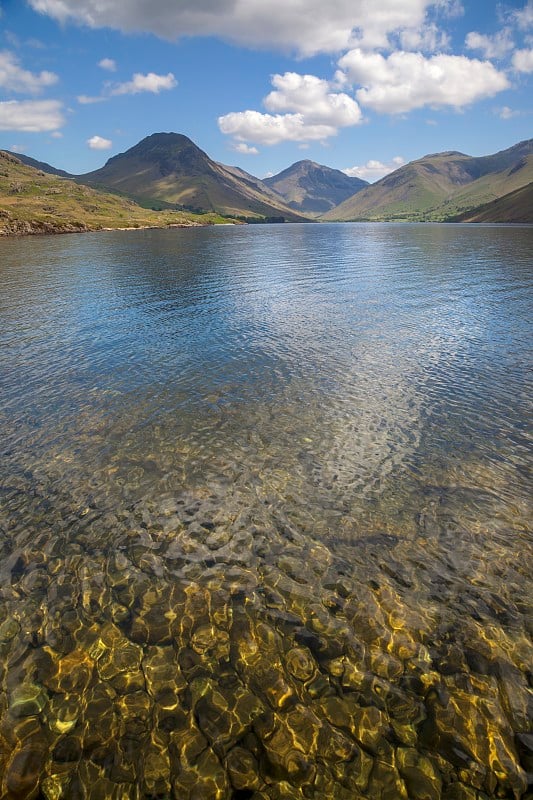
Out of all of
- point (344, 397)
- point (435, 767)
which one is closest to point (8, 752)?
point (435, 767)

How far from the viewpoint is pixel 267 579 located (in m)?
12.4

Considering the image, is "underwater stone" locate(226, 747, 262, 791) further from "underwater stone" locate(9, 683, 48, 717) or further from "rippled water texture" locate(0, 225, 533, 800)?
"underwater stone" locate(9, 683, 48, 717)

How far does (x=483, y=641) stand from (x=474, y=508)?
576cm

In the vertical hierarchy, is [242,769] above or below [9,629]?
below

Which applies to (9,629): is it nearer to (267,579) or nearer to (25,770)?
(25,770)

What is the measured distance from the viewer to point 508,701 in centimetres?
900

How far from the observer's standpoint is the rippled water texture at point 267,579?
8.23 meters

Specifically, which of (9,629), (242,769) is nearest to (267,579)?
(242,769)

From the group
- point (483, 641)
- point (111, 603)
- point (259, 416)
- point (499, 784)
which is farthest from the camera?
point (259, 416)

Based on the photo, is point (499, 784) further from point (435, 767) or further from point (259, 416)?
point (259, 416)

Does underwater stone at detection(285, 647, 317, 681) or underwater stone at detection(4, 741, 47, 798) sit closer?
underwater stone at detection(4, 741, 47, 798)

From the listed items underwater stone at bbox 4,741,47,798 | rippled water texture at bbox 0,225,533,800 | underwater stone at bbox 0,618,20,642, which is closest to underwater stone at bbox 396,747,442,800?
rippled water texture at bbox 0,225,533,800

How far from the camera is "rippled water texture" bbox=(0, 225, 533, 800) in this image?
8234 millimetres

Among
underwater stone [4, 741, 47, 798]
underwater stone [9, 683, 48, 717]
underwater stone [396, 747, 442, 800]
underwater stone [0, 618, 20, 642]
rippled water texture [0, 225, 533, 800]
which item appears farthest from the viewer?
underwater stone [0, 618, 20, 642]
